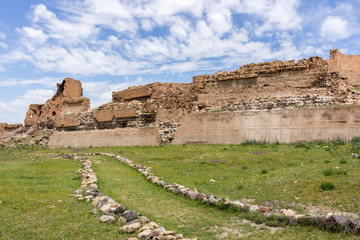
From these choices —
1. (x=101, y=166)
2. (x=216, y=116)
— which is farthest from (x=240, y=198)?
(x=216, y=116)

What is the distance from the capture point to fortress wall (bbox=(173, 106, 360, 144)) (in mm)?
14477

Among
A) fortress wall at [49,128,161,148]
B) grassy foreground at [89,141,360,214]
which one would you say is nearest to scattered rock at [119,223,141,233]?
grassy foreground at [89,141,360,214]

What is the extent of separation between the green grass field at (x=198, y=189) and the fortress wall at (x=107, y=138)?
10.4m

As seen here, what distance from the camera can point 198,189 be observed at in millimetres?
7941

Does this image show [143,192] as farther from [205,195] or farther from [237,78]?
[237,78]

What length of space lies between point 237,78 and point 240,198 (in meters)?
15.4

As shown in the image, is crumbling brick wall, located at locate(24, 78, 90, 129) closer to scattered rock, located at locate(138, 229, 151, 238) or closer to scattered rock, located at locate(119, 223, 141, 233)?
scattered rock, located at locate(119, 223, 141, 233)

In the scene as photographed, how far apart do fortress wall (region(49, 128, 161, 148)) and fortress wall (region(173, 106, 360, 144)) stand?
2.69 meters

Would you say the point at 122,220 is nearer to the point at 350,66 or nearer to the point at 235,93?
the point at 235,93

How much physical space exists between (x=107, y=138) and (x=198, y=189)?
19.8 m

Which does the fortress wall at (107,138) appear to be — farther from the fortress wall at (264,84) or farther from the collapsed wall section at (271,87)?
the fortress wall at (264,84)

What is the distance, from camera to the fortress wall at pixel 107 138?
23100mm

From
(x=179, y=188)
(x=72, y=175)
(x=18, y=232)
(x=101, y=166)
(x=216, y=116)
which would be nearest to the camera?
(x=18, y=232)

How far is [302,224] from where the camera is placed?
4.88m
